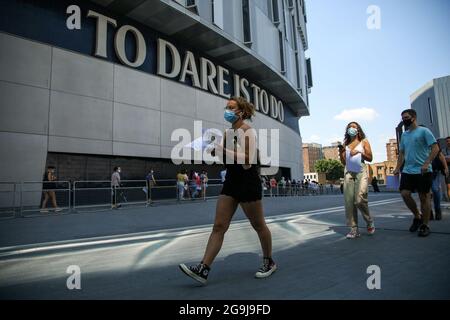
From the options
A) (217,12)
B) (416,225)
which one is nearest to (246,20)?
(217,12)

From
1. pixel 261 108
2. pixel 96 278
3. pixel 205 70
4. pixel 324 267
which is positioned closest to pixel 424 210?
pixel 324 267

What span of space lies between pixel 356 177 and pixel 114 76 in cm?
1363

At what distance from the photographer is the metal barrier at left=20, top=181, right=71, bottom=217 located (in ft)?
29.0

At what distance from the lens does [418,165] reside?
471cm

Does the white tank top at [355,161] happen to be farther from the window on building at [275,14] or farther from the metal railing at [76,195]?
the window on building at [275,14]

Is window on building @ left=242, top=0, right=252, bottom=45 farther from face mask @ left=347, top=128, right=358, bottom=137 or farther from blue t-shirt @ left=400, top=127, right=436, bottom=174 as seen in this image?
blue t-shirt @ left=400, top=127, right=436, bottom=174

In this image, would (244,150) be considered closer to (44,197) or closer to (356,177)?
(356,177)

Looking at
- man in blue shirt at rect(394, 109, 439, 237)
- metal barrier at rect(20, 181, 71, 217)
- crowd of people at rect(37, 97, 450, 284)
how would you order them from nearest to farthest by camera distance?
crowd of people at rect(37, 97, 450, 284)
man in blue shirt at rect(394, 109, 439, 237)
metal barrier at rect(20, 181, 71, 217)

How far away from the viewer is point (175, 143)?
58.5ft

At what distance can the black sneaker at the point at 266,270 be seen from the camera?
2805 mm

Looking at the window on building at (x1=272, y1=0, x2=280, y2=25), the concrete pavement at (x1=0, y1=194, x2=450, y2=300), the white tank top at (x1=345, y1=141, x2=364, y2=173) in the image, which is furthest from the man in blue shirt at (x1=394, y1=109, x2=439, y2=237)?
the window on building at (x1=272, y1=0, x2=280, y2=25)

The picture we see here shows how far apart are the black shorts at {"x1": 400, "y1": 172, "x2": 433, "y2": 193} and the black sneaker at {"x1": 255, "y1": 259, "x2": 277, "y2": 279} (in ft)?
Answer: 10.3

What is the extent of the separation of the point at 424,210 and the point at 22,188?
10.4m

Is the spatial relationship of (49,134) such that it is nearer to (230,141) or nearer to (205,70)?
(205,70)
